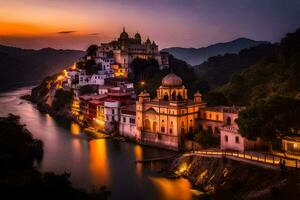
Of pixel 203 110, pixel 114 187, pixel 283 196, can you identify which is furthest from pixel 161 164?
pixel 283 196

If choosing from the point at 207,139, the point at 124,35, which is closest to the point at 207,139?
the point at 207,139

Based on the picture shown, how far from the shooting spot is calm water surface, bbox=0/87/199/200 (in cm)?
2060

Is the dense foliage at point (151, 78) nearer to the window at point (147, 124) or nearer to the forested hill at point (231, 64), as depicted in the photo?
the window at point (147, 124)

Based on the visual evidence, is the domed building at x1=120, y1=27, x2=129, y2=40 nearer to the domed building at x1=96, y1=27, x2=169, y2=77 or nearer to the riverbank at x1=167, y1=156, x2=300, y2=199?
the domed building at x1=96, y1=27, x2=169, y2=77

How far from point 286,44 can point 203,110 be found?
17.0 m

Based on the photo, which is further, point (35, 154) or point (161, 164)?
point (35, 154)

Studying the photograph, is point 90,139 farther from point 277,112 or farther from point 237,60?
point 237,60

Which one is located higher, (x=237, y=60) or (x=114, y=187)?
(x=237, y=60)

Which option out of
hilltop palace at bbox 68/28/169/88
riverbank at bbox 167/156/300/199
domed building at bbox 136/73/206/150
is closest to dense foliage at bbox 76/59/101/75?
hilltop palace at bbox 68/28/169/88

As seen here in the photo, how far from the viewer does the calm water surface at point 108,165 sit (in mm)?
20603

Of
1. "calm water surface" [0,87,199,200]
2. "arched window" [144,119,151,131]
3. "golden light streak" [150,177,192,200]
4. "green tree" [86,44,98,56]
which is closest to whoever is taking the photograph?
"golden light streak" [150,177,192,200]

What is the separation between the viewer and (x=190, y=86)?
47250 millimetres

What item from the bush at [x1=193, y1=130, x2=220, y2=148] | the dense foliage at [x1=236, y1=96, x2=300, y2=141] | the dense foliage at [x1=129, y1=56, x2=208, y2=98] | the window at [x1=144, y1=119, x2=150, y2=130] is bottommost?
the bush at [x1=193, y1=130, x2=220, y2=148]

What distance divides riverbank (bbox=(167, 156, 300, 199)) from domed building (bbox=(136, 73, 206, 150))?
5108 mm
